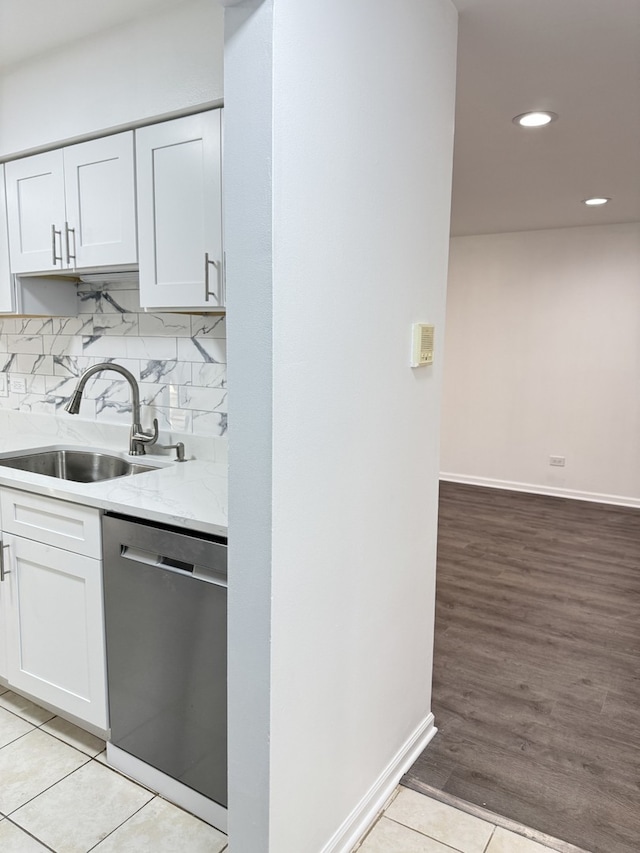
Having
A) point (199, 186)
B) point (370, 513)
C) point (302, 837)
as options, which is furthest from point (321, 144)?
point (302, 837)

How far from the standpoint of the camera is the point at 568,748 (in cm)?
219

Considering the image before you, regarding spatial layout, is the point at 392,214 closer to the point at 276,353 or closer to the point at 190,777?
the point at 276,353

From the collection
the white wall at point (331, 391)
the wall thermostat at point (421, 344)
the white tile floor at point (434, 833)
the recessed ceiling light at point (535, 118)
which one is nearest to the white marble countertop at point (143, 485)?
the white wall at point (331, 391)

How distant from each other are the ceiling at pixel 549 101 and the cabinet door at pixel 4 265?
1.89 metres

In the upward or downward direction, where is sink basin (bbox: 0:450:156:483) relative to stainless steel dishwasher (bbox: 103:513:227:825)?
upward

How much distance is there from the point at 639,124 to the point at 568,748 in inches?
103

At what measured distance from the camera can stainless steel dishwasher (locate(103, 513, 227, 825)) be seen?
1.67 meters

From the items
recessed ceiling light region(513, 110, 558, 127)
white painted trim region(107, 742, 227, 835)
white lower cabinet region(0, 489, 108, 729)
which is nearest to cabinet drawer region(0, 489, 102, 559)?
white lower cabinet region(0, 489, 108, 729)

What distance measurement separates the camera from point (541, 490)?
5.71 metres

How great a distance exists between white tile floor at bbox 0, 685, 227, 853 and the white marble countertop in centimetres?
89

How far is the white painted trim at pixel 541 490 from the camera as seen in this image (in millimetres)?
5375

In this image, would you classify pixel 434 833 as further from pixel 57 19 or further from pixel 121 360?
pixel 57 19

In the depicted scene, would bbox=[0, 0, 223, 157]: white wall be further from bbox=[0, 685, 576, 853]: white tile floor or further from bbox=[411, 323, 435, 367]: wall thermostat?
bbox=[0, 685, 576, 853]: white tile floor

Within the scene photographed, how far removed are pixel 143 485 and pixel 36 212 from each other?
1259 millimetres
